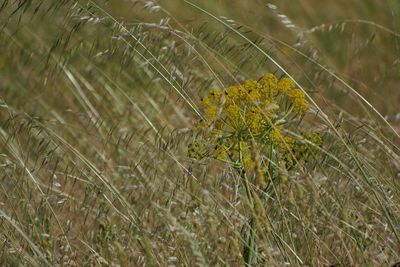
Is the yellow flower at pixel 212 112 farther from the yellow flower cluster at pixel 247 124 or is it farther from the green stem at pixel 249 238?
the green stem at pixel 249 238

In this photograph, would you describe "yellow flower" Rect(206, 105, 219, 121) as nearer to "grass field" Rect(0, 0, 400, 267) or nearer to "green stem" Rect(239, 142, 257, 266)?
"grass field" Rect(0, 0, 400, 267)

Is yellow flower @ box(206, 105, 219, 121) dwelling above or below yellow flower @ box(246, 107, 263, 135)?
below

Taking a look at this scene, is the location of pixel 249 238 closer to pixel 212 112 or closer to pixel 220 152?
pixel 220 152

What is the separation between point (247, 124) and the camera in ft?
8.66

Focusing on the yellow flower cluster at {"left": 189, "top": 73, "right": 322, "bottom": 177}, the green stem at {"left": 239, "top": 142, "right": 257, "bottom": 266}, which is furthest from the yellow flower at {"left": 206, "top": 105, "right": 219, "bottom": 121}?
the green stem at {"left": 239, "top": 142, "right": 257, "bottom": 266}

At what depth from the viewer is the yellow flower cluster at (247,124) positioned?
8.61 feet

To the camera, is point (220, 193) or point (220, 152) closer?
point (220, 152)

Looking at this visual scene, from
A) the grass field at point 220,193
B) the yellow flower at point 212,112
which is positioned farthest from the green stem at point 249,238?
the yellow flower at point 212,112

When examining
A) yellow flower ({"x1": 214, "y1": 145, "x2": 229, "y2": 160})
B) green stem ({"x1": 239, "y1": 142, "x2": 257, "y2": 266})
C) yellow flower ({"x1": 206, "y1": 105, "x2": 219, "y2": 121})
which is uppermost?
yellow flower ({"x1": 206, "y1": 105, "x2": 219, "y2": 121})

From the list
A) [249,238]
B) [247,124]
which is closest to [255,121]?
[247,124]

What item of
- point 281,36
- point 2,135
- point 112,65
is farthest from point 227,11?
point 2,135

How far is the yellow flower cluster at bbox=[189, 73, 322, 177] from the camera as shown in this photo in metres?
2.62

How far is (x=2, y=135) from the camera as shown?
11.2ft

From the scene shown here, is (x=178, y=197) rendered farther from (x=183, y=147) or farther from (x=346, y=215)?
(x=346, y=215)
